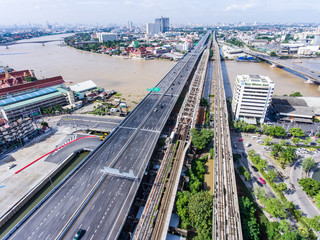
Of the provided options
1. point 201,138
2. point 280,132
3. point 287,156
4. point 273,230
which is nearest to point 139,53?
point 201,138

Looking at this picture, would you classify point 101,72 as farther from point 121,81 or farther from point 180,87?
point 180,87

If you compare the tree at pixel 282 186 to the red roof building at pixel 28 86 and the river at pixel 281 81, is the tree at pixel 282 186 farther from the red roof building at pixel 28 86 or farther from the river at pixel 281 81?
the red roof building at pixel 28 86

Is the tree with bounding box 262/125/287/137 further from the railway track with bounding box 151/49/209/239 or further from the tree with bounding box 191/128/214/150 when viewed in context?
the railway track with bounding box 151/49/209/239

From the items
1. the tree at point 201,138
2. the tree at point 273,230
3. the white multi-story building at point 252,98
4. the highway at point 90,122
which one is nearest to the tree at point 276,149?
the white multi-story building at point 252,98

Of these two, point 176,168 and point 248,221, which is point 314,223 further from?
point 176,168

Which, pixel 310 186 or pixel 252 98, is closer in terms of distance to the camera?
pixel 310 186

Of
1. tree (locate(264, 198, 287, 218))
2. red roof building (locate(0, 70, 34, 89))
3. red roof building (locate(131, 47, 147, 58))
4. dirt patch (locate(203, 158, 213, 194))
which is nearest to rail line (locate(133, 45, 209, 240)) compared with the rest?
dirt patch (locate(203, 158, 213, 194))
